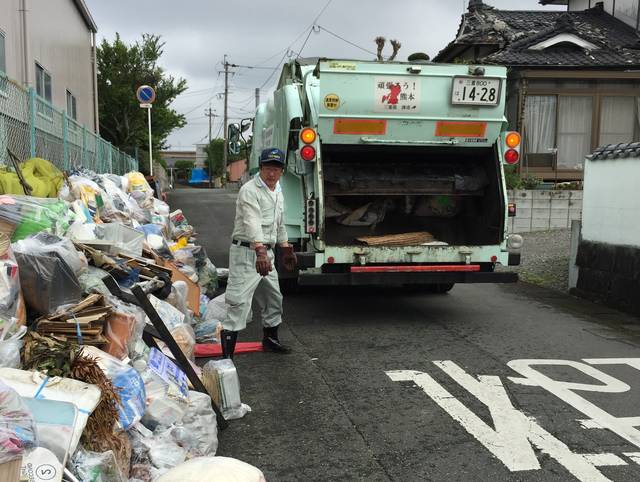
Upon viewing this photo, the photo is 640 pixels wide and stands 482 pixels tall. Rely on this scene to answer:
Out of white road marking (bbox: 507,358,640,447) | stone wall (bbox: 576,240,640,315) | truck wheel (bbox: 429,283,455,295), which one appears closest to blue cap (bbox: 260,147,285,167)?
white road marking (bbox: 507,358,640,447)

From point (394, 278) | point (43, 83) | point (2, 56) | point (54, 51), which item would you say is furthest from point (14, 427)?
point (54, 51)

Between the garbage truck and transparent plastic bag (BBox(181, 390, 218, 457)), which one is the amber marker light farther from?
transparent plastic bag (BBox(181, 390, 218, 457))

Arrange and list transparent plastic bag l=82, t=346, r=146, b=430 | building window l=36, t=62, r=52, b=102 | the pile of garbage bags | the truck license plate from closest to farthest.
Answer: the pile of garbage bags, transparent plastic bag l=82, t=346, r=146, b=430, the truck license plate, building window l=36, t=62, r=52, b=102

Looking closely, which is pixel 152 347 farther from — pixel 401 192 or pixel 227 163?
pixel 227 163

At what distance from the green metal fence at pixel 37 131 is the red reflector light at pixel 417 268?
12.1 feet

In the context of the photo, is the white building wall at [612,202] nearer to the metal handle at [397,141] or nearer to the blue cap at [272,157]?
the metal handle at [397,141]

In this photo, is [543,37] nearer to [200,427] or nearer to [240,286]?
[240,286]

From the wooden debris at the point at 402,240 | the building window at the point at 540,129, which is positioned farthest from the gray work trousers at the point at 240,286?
the building window at the point at 540,129

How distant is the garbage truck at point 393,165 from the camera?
5867mm

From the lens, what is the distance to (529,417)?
3867 millimetres

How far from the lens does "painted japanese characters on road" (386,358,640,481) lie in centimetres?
328

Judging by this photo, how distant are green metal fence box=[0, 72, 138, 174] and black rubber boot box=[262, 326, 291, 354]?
3078mm

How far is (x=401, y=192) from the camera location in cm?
664

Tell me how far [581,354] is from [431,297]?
8.63ft
